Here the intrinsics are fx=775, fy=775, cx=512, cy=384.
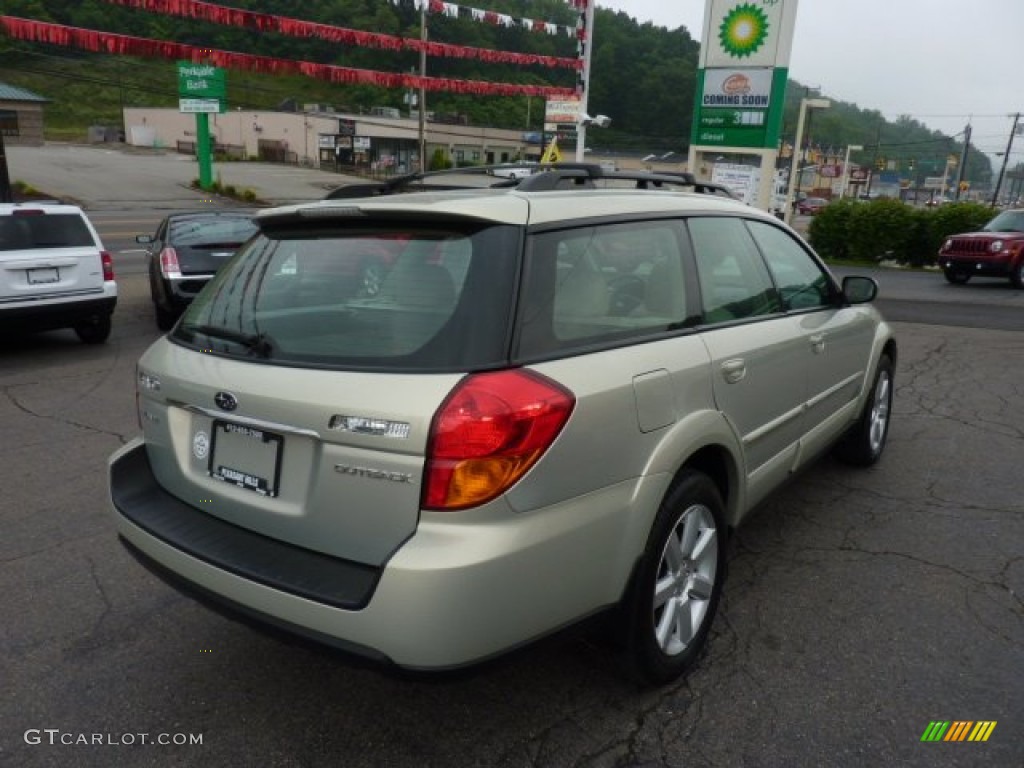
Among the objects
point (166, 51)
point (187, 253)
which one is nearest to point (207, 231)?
point (187, 253)

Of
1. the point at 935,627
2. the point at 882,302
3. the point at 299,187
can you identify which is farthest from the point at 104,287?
the point at 299,187

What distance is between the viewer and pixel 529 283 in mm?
2277

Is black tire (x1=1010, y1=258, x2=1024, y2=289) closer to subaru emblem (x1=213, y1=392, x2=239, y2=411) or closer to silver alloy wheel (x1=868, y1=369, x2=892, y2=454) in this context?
silver alloy wheel (x1=868, y1=369, x2=892, y2=454)

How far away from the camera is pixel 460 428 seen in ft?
6.62

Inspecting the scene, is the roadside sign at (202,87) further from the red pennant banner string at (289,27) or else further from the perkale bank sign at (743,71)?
the perkale bank sign at (743,71)

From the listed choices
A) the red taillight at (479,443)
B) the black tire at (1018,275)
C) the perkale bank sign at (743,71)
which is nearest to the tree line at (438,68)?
the perkale bank sign at (743,71)

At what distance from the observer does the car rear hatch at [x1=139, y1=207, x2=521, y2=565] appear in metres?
2.08

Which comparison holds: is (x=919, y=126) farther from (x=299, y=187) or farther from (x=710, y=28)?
(x=710, y=28)

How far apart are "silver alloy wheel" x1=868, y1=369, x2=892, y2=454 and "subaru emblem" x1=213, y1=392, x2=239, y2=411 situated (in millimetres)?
3918

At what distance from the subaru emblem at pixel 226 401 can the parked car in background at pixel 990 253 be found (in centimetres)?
1738

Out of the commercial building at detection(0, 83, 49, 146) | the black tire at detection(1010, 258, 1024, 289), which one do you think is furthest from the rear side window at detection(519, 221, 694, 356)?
the commercial building at detection(0, 83, 49, 146)

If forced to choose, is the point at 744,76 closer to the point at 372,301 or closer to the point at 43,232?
the point at 43,232

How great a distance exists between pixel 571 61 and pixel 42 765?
2251 centimetres

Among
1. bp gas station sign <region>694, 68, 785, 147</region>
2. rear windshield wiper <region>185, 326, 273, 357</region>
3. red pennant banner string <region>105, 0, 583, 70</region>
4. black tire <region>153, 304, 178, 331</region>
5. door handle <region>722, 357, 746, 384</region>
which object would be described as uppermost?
red pennant banner string <region>105, 0, 583, 70</region>
